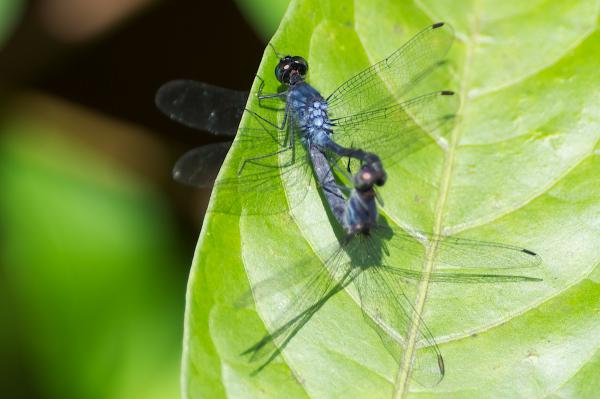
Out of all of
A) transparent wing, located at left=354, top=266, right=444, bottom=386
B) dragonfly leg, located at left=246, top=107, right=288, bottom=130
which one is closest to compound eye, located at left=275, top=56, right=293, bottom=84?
dragonfly leg, located at left=246, top=107, right=288, bottom=130

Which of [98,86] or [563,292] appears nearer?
[563,292]

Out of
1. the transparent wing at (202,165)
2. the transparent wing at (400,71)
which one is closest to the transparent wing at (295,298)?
the transparent wing at (400,71)

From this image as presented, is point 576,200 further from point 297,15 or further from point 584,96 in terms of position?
point 297,15

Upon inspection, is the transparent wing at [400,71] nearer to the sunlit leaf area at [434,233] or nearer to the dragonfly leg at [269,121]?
the sunlit leaf area at [434,233]

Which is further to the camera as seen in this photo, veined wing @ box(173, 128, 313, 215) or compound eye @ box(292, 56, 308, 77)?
compound eye @ box(292, 56, 308, 77)

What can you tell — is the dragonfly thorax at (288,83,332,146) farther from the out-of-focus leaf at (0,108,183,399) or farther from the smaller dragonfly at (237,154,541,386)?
the out-of-focus leaf at (0,108,183,399)

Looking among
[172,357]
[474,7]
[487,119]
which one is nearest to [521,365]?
[487,119]
